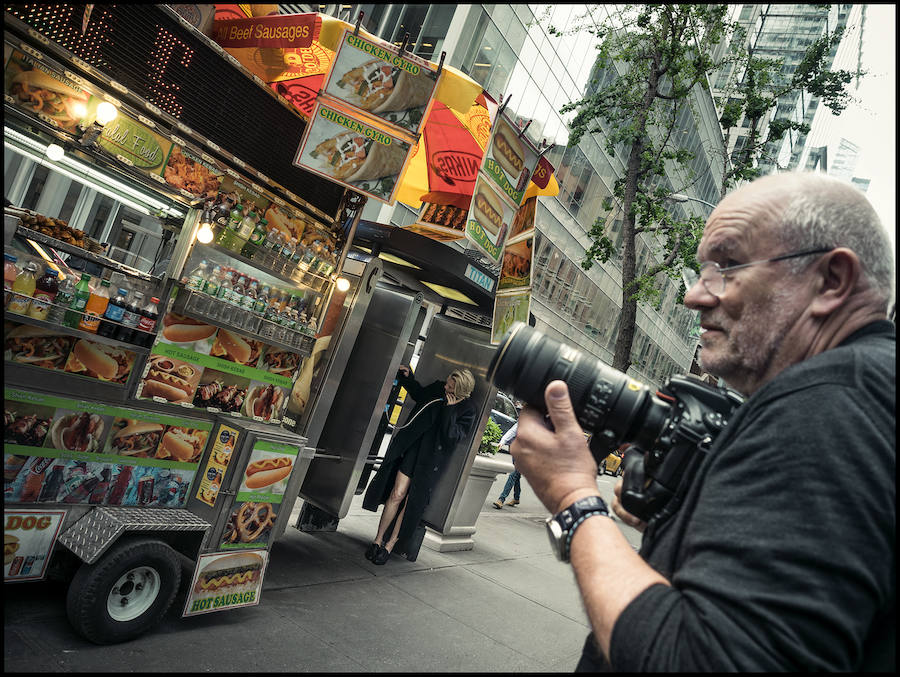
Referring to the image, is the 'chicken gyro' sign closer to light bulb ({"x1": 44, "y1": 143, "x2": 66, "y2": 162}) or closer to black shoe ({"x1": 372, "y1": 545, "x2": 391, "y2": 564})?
light bulb ({"x1": 44, "y1": 143, "x2": 66, "y2": 162})

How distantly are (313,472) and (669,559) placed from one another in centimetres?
540

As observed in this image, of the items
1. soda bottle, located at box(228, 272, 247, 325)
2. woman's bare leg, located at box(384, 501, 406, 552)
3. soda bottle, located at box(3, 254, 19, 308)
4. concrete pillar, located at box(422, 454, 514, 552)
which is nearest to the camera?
soda bottle, located at box(3, 254, 19, 308)

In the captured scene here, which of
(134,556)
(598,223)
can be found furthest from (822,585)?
(598,223)

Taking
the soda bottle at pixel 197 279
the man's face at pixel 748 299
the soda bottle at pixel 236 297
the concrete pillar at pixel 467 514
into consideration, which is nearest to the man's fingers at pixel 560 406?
the man's face at pixel 748 299

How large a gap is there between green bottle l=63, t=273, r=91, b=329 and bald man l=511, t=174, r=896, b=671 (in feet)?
9.72

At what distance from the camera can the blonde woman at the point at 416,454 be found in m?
6.22

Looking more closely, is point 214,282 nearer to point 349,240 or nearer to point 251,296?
point 251,296

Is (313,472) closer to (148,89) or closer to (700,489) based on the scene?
(148,89)

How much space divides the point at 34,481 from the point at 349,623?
7.31 ft

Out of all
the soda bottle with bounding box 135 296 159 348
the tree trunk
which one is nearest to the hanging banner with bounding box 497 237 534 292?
the soda bottle with bounding box 135 296 159 348

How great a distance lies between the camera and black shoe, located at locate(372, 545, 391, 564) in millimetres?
5934

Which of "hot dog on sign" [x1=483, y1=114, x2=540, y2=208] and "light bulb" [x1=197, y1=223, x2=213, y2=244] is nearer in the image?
"light bulb" [x1=197, y1=223, x2=213, y2=244]

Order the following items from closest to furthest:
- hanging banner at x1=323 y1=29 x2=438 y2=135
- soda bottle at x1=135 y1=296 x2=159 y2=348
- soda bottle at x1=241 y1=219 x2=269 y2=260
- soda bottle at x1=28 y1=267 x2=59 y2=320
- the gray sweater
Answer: the gray sweater → soda bottle at x1=28 y1=267 x2=59 y2=320 → soda bottle at x1=135 y1=296 x2=159 y2=348 → hanging banner at x1=323 y1=29 x2=438 y2=135 → soda bottle at x1=241 y1=219 x2=269 y2=260

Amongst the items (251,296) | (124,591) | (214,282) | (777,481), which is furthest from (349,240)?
(777,481)
